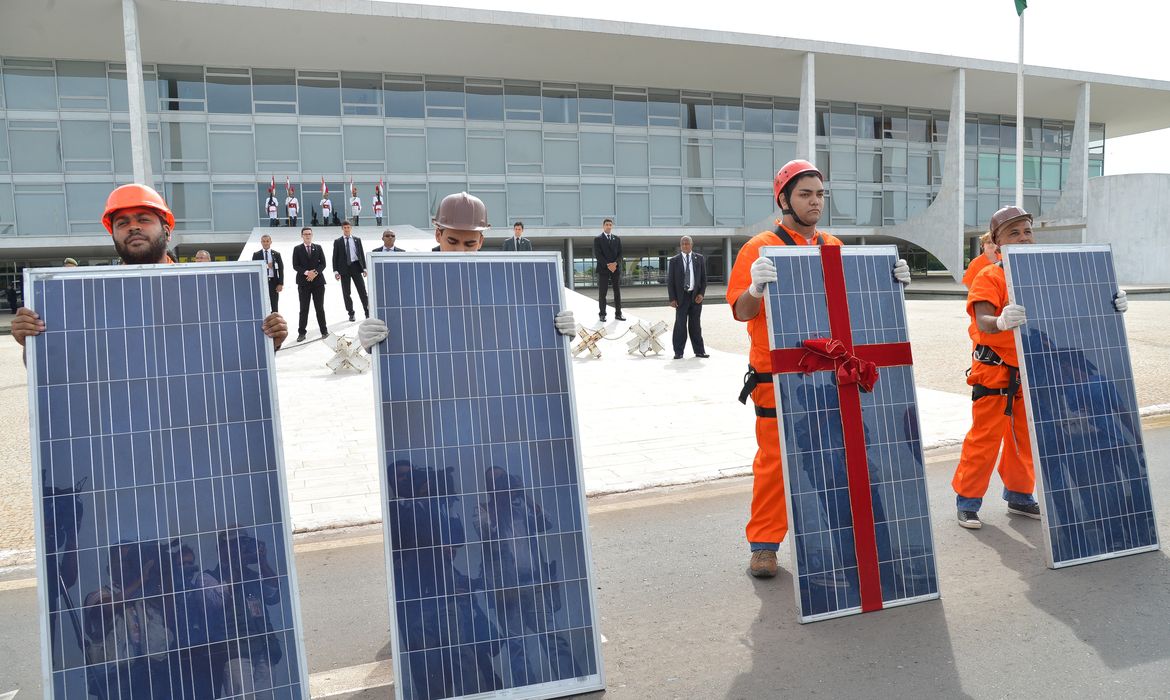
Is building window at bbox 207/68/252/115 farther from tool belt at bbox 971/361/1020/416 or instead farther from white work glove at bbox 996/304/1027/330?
white work glove at bbox 996/304/1027/330

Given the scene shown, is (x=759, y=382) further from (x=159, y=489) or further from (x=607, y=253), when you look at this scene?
(x=607, y=253)

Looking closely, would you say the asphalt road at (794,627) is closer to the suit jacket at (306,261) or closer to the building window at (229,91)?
the suit jacket at (306,261)

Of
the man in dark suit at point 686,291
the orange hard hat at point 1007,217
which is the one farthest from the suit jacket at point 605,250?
the orange hard hat at point 1007,217

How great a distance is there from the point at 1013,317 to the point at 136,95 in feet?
99.1

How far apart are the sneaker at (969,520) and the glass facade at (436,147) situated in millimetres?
29121

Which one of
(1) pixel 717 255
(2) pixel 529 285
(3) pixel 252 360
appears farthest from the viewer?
(1) pixel 717 255

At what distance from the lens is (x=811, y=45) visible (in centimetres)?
3338

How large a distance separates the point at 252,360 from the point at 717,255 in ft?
123

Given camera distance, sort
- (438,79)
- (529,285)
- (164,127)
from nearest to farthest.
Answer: (529,285) → (164,127) → (438,79)

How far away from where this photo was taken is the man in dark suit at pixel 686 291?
44.0 ft

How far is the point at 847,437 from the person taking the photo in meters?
3.95

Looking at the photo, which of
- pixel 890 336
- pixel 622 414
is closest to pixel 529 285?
pixel 890 336

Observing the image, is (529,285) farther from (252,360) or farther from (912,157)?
(912,157)

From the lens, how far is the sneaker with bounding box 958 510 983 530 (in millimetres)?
5148
